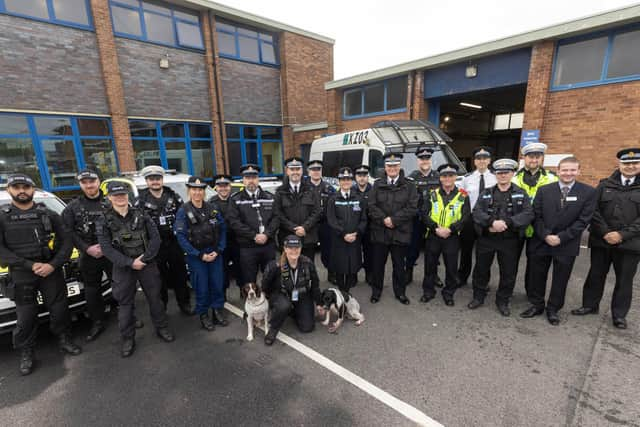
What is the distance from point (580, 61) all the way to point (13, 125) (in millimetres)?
17582

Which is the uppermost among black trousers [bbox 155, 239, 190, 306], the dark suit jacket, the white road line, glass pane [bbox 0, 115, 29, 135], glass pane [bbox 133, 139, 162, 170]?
glass pane [bbox 0, 115, 29, 135]

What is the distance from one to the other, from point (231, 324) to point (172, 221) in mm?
1622

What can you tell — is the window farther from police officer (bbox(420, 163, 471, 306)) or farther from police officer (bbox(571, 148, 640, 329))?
police officer (bbox(571, 148, 640, 329))

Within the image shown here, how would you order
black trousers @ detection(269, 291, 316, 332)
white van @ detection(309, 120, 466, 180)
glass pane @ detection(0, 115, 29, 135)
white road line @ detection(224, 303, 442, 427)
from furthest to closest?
glass pane @ detection(0, 115, 29, 135), white van @ detection(309, 120, 466, 180), black trousers @ detection(269, 291, 316, 332), white road line @ detection(224, 303, 442, 427)

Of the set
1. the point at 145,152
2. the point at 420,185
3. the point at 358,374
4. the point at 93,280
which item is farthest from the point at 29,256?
the point at 145,152

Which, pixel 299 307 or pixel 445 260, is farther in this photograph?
pixel 445 260

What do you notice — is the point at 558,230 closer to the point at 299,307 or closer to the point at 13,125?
the point at 299,307

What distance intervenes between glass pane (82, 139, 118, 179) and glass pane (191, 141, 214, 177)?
10.3ft

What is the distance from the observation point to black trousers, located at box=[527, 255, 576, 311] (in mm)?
3754

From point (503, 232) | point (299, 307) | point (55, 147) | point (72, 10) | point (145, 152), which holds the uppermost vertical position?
point (72, 10)

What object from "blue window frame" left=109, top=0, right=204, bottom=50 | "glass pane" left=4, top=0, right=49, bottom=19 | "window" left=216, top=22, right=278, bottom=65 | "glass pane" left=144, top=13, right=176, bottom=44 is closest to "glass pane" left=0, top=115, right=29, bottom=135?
"glass pane" left=4, top=0, right=49, bottom=19

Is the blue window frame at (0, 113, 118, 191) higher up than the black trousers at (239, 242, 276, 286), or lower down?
higher up

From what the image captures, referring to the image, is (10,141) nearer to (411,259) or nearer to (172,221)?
(172,221)

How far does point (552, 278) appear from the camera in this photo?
12.8 feet
